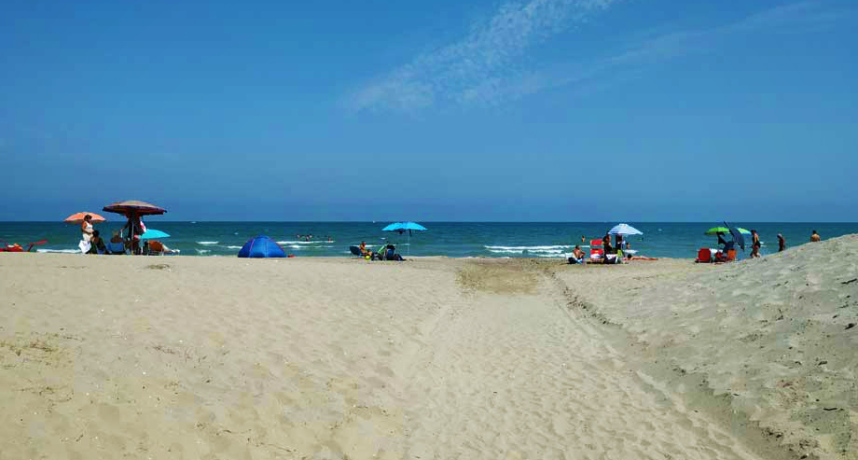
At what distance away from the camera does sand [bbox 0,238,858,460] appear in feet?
14.7

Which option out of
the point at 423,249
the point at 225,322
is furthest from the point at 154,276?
the point at 423,249

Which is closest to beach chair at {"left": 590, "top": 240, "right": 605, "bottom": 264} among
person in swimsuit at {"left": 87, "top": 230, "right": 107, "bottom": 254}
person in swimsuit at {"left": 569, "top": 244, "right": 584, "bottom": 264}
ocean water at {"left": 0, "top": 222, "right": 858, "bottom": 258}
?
person in swimsuit at {"left": 569, "top": 244, "right": 584, "bottom": 264}

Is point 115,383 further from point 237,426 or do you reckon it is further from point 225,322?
point 225,322

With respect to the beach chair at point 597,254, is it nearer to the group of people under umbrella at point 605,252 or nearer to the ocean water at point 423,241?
the group of people under umbrella at point 605,252

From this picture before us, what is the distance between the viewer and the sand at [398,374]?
14.7 ft

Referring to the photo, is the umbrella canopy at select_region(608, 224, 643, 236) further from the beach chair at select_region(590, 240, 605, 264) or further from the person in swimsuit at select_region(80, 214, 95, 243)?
the person in swimsuit at select_region(80, 214, 95, 243)

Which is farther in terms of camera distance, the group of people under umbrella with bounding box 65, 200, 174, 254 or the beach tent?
the beach tent

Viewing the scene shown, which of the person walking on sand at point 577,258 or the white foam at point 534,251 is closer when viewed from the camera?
the person walking on sand at point 577,258

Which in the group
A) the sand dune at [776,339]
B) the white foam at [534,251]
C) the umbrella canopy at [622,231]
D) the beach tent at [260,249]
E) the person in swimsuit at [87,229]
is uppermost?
the person in swimsuit at [87,229]

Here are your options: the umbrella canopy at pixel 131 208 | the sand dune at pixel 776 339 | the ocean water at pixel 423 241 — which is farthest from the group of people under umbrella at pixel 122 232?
the ocean water at pixel 423 241

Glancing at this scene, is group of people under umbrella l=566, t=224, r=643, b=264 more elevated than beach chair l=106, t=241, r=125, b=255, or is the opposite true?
beach chair l=106, t=241, r=125, b=255

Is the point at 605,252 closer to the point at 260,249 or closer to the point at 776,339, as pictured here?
the point at 260,249

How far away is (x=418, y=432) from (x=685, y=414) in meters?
2.91

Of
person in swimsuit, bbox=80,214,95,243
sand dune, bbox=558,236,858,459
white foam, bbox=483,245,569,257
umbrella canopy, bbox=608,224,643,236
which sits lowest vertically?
white foam, bbox=483,245,569,257
